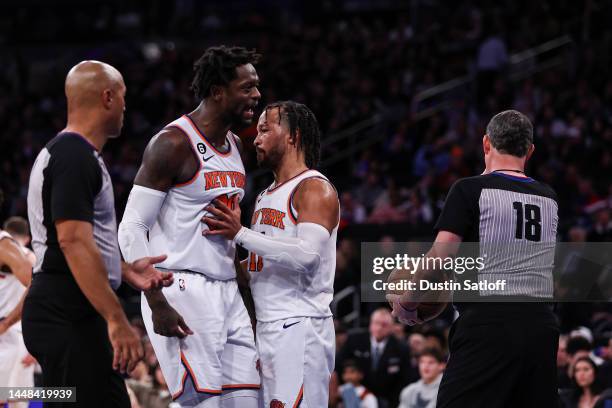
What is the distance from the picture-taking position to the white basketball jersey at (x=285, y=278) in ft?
16.7

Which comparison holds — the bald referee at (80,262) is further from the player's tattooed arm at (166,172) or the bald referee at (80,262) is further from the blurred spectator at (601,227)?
the blurred spectator at (601,227)

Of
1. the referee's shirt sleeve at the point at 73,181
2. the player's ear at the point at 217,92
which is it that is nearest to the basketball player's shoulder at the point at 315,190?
the player's ear at the point at 217,92

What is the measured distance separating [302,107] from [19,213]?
9.83m

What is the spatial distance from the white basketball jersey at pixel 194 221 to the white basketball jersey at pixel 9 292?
2.73 metres

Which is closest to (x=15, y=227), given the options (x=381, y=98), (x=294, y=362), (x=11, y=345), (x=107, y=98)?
(x=11, y=345)

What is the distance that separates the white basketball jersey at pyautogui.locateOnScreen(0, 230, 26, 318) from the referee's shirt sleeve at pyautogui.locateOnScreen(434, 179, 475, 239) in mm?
3966

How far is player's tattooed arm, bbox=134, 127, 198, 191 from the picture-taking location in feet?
15.7

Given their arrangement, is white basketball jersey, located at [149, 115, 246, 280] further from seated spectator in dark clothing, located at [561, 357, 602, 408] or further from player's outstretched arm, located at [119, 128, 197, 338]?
seated spectator in dark clothing, located at [561, 357, 602, 408]

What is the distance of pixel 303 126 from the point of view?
542cm

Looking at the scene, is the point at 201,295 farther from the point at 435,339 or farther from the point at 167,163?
the point at 435,339

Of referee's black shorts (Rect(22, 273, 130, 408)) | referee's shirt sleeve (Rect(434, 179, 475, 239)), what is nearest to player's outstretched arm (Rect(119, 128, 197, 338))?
referee's black shorts (Rect(22, 273, 130, 408))

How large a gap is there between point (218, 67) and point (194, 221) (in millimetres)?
893

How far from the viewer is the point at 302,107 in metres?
5.48

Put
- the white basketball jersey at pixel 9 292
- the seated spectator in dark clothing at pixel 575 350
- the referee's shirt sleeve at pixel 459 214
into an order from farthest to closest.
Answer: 1. the seated spectator in dark clothing at pixel 575 350
2. the white basketball jersey at pixel 9 292
3. the referee's shirt sleeve at pixel 459 214
